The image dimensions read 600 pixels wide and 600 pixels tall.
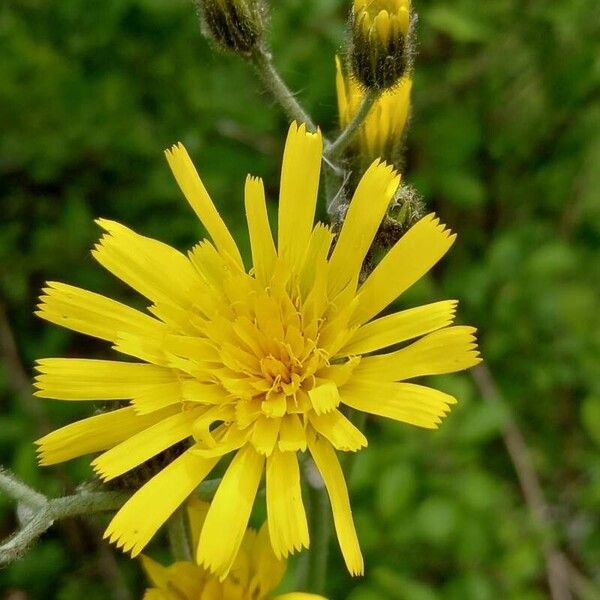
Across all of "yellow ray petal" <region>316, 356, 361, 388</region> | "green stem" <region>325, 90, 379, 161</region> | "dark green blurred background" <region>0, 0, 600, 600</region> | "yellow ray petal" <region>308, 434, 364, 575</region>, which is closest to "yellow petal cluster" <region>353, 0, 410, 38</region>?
"green stem" <region>325, 90, 379, 161</region>

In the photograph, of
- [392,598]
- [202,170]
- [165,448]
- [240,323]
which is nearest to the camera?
[165,448]

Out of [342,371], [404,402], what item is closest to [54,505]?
[342,371]

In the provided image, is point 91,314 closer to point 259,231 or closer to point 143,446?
point 143,446

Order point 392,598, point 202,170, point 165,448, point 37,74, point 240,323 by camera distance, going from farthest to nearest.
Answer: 1. point 37,74
2. point 202,170
3. point 392,598
4. point 240,323
5. point 165,448

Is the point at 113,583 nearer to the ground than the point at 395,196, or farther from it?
nearer to the ground

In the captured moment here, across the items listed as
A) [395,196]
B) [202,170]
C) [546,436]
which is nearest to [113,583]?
[202,170]

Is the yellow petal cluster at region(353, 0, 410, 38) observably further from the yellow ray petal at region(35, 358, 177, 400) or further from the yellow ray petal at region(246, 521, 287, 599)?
the yellow ray petal at region(246, 521, 287, 599)

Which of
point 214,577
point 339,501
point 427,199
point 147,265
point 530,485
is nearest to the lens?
point 339,501

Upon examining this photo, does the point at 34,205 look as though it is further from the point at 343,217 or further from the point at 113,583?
the point at 343,217
